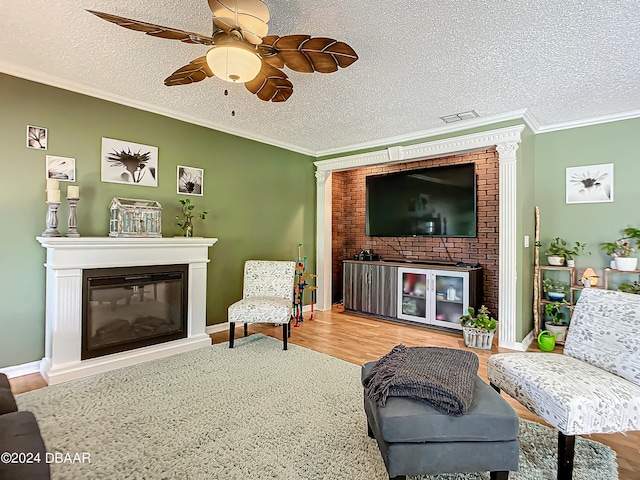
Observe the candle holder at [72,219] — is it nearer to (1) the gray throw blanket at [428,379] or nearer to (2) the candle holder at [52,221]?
(2) the candle holder at [52,221]

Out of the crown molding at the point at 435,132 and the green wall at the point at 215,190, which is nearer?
the green wall at the point at 215,190

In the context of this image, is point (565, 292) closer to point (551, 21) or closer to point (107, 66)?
point (551, 21)

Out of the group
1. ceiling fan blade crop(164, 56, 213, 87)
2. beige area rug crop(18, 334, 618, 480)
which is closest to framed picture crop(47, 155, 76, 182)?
ceiling fan blade crop(164, 56, 213, 87)

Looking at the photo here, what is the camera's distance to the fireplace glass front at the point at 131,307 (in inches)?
113

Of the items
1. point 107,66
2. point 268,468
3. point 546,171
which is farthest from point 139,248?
point 546,171

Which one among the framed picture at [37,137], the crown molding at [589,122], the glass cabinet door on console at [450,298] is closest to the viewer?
the framed picture at [37,137]

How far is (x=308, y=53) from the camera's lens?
5.94 ft

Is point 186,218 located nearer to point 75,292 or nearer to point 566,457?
point 75,292

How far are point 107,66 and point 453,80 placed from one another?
278 centimetres

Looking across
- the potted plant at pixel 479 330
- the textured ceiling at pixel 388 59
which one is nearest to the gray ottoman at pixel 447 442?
the textured ceiling at pixel 388 59

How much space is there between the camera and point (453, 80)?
2.75m

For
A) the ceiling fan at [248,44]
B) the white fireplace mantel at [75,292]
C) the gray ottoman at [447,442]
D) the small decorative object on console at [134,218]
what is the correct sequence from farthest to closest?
1. the small decorative object on console at [134,218]
2. the white fireplace mantel at [75,292]
3. the ceiling fan at [248,44]
4. the gray ottoman at [447,442]

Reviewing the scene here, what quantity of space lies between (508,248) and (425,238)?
168 centimetres

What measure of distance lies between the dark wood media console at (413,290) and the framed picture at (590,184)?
1341 mm
